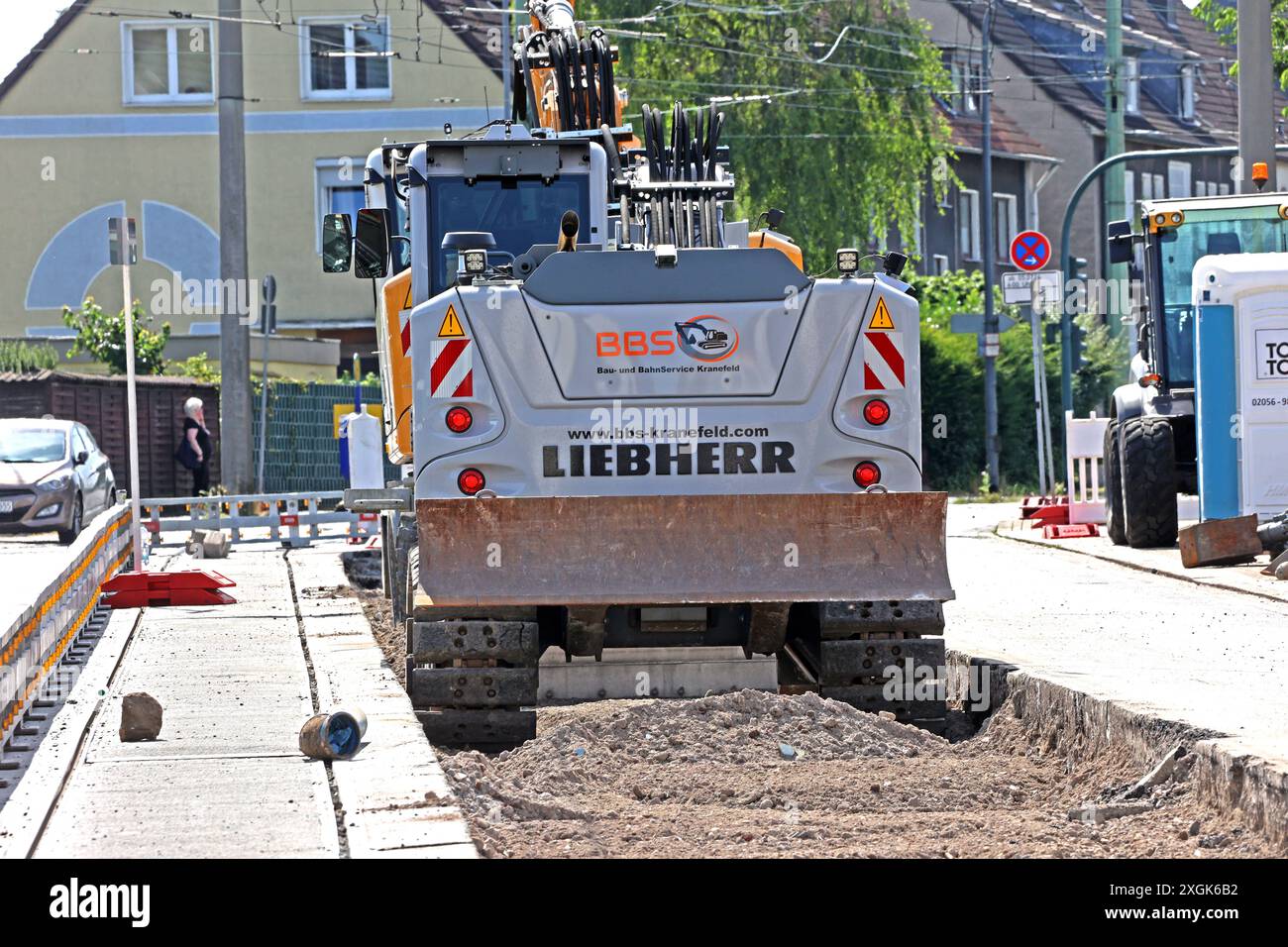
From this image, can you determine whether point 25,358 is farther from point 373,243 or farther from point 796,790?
point 796,790

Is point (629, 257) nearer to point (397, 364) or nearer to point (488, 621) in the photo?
point (488, 621)

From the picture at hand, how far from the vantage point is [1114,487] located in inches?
852

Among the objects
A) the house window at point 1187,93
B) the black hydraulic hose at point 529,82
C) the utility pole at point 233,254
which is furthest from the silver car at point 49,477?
the house window at point 1187,93

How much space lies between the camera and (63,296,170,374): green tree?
3744 cm

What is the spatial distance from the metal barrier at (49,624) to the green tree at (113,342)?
69.2 ft

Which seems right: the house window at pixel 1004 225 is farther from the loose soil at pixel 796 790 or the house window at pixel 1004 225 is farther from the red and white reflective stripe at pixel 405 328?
the loose soil at pixel 796 790

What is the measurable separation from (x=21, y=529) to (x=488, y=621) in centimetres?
1743

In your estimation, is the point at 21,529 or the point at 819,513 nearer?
the point at 819,513

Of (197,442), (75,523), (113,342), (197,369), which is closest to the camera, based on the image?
(75,523)

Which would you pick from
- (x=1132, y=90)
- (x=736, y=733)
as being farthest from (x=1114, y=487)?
(x=1132, y=90)

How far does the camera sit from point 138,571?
16.3 m

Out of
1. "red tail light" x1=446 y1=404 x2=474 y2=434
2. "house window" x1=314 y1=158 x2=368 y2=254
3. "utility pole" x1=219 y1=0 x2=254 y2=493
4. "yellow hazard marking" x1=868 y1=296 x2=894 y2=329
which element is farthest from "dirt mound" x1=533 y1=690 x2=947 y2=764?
"house window" x1=314 y1=158 x2=368 y2=254

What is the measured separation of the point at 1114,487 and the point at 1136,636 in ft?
29.4
